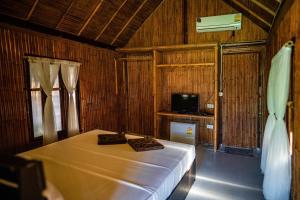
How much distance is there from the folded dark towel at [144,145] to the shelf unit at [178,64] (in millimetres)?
1886

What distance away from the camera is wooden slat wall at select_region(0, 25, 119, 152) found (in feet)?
10.4

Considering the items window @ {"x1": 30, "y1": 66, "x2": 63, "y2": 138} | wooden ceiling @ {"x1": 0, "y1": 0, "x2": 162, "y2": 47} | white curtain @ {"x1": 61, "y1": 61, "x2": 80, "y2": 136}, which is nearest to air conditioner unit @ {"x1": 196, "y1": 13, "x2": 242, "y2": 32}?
A: wooden ceiling @ {"x1": 0, "y1": 0, "x2": 162, "y2": 47}

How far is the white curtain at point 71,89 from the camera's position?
4173mm

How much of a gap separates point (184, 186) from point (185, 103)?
8.55ft

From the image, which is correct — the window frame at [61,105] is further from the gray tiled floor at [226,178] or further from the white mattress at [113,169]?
the gray tiled floor at [226,178]

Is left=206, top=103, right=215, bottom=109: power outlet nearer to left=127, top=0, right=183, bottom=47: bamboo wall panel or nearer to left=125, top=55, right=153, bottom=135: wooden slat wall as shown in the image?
left=125, top=55, right=153, bottom=135: wooden slat wall

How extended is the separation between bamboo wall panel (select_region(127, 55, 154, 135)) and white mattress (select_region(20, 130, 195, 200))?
2592 mm

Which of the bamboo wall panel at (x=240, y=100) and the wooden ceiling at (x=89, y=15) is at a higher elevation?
the wooden ceiling at (x=89, y=15)

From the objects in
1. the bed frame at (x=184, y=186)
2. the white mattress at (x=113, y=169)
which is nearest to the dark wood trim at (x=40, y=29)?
the white mattress at (x=113, y=169)

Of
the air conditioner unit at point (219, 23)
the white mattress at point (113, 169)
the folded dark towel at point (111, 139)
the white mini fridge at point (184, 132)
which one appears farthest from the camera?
the white mini fridge at point (184, 132)

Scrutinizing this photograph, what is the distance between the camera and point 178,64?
476cm

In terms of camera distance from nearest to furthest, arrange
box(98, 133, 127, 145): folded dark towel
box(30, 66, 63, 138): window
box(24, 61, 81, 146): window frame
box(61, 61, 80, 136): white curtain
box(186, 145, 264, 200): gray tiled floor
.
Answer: box(186, 145, 264, 200): gray tiled floor → box(98, 133, 127, 145): folded dark towel → box(24, 61, 81, 146): window frame → box(30, 66, 63, 138): window → box(61, 61, 80, 136): white curtain

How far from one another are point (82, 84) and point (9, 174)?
4.14 metres

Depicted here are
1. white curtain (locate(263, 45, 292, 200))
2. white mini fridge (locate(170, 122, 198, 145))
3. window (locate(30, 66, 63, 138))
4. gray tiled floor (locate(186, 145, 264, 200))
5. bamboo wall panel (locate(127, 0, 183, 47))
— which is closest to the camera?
white curtain (locate(263, 45, 292, 200))
